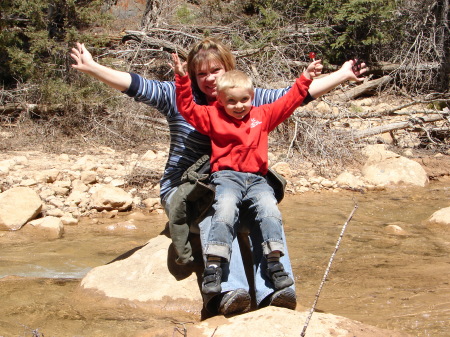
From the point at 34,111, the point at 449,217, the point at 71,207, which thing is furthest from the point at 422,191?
the point at 34,111

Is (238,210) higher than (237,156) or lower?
lower

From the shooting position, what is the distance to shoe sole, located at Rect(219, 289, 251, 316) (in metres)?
2.86

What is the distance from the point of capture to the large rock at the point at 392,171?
7422 mm

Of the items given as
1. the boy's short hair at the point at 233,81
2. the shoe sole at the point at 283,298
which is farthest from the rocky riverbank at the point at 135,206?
the boy's short hair at the point at 233,81

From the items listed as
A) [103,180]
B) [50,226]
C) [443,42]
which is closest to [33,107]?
[103,180]

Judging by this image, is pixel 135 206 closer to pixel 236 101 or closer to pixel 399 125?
pixel 236 101

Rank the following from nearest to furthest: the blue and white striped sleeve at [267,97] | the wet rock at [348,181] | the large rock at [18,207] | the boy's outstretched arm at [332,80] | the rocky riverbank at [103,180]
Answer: the boy's outstretched arm at [332,80] < the blue and white striped sleeve at [267,97] < the large rock at [18,207] < the rocky riverbank at [103,180] < the wet rock at [348,181]

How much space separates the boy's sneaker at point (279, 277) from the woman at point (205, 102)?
0.11 ft

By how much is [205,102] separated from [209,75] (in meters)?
0.21

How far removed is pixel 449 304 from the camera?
331 cm

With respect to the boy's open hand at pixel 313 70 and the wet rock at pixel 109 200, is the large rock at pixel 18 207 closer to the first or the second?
the wet rock at pixel 109 200

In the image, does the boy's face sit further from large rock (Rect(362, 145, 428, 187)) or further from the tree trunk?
the tree trunk

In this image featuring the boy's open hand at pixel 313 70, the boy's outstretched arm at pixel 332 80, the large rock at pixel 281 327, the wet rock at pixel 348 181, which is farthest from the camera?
the wet rock at pixel 348 181

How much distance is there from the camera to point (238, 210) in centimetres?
305
